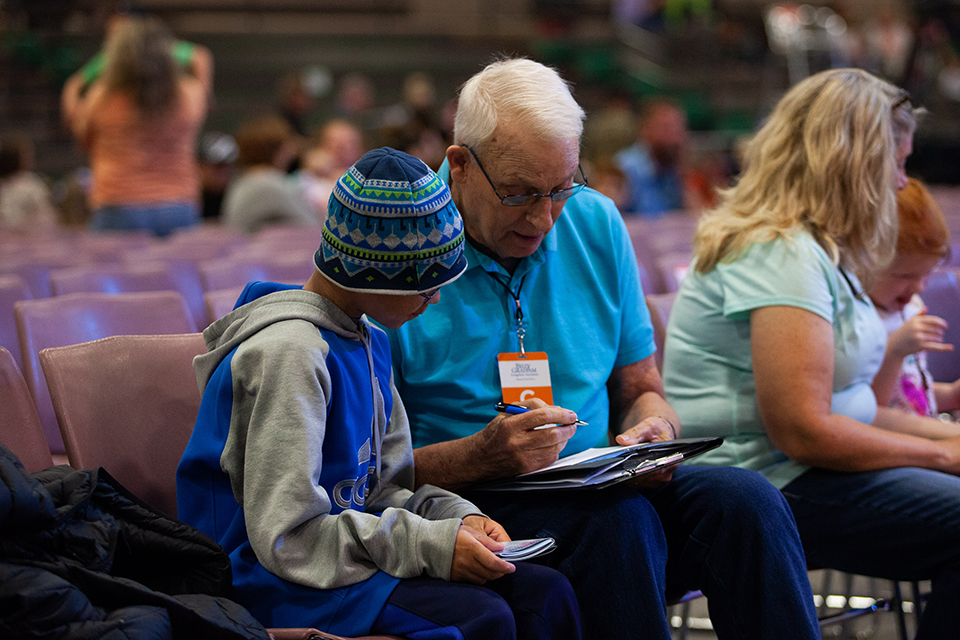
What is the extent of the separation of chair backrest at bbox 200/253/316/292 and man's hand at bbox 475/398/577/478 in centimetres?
149

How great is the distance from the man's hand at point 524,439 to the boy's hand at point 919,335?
93 cm

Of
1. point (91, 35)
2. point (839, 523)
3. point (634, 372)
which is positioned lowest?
point (839, 523)

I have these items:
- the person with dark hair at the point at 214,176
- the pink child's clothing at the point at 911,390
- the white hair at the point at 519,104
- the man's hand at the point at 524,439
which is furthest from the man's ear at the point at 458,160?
the person with dark hair at the point at 214,176

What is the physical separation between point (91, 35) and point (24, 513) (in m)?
12.1

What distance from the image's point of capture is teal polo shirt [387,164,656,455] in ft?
5.54

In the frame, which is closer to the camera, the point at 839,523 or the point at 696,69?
the point at 839,523

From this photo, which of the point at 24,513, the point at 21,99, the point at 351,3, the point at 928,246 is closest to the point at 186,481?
the point at 24,513

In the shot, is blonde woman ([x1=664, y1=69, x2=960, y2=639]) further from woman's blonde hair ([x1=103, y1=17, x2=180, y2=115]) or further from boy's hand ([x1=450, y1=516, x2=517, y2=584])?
woman's blonde hair ([x1=103, y1=17, x2=180, y2=115])

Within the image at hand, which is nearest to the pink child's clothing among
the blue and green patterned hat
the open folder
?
the open folder

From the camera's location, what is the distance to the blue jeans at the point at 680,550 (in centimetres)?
144

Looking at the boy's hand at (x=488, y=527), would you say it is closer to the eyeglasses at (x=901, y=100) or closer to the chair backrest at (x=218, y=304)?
the chair backrest at (x=218, y=304)

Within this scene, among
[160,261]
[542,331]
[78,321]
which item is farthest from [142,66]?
[542,331]

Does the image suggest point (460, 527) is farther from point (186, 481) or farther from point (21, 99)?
point (21, 99)

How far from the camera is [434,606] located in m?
1.28
